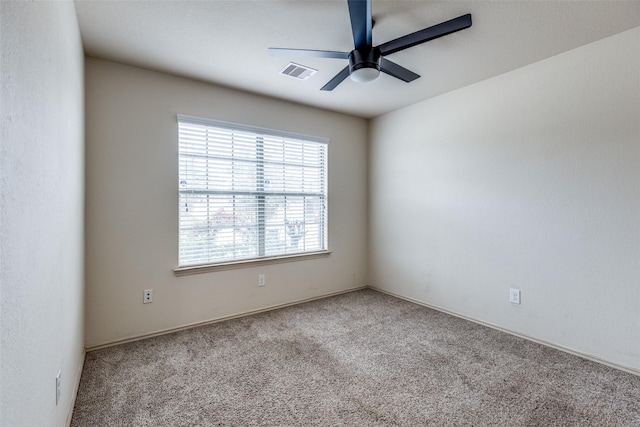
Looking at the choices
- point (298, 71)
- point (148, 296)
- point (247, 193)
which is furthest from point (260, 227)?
point (298, 71)

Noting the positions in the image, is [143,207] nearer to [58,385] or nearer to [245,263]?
[245,263]

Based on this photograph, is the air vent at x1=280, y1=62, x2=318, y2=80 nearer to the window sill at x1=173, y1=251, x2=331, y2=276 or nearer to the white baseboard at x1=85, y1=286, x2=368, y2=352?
the window sill at x1=173, y1=251, x2=331, y2=276

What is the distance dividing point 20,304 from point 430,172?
140 inches

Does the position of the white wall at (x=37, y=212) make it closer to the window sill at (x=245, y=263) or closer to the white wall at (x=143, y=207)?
the white wall at (x=143, y=207)

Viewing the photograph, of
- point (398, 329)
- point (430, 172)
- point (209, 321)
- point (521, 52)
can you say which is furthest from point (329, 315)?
point (521, 52)

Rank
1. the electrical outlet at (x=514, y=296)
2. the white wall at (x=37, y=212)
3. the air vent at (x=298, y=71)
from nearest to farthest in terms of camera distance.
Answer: the white wall at (x=37, y=212), the air vent at (x=298, y=71), the electrical outlet at (x=514, y=296)

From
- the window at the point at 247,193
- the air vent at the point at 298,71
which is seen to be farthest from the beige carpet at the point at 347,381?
the air vent at the point at 298,71

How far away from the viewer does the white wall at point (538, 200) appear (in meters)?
2.23

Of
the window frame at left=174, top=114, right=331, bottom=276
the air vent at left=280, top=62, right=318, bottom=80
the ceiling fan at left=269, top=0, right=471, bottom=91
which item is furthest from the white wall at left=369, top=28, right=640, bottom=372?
the air vent at left=280, top=62, right=318, bottom=80

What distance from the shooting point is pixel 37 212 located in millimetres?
1119

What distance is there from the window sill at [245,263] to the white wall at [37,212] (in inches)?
42.2

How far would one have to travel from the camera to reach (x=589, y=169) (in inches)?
93.1

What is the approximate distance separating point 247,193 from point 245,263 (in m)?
0.77

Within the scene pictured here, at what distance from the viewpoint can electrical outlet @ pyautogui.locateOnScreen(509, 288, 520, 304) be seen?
9.16 ft
